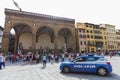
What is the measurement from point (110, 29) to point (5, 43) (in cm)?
4758

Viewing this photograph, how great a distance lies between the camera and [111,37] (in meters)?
58.8

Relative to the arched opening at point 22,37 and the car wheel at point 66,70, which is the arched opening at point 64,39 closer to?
the arched opening at point 22,37

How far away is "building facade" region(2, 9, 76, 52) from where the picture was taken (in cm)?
3222

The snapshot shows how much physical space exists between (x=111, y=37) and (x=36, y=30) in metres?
38.8

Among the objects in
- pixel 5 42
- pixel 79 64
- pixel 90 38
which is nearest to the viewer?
pixel 79 64

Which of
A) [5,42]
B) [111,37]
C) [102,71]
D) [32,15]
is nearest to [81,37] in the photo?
[111,37]

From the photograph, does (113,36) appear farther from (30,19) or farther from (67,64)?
(67,64)

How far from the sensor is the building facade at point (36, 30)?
3222cm

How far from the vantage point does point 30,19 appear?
116 feet

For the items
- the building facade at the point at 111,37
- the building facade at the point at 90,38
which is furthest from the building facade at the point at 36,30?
the building facade at the point at 111,37

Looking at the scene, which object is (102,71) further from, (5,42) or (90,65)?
(5,42)

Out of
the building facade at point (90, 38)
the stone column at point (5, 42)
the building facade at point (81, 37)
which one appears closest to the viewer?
the stone column at point (5, 42)

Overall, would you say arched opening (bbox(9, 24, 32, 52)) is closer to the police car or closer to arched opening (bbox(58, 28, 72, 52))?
arched opening (bbox(58, 28, 72, 52))

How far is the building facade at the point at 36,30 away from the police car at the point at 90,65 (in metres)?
24.4
